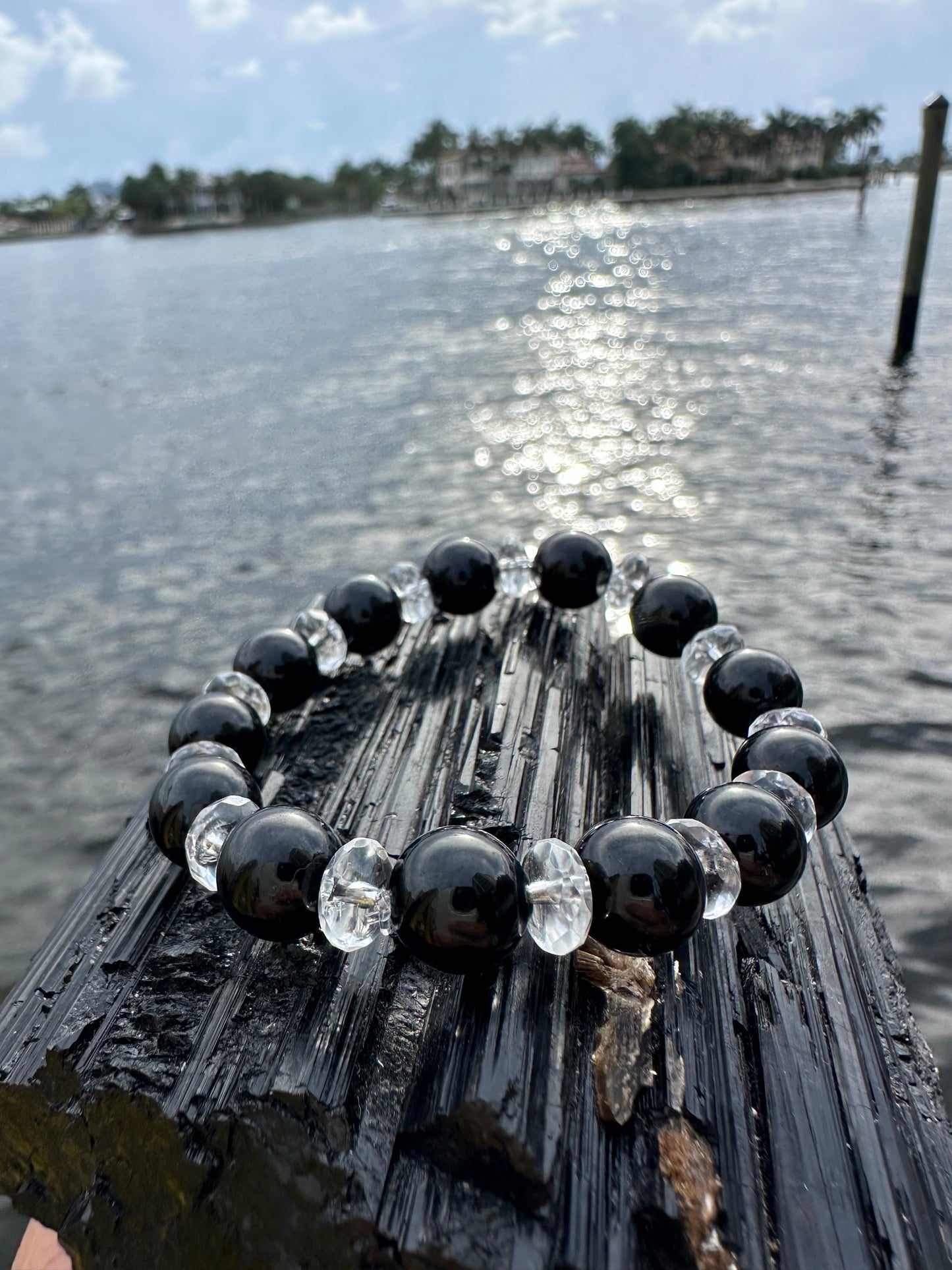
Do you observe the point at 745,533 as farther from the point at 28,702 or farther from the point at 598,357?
the point at 598,357

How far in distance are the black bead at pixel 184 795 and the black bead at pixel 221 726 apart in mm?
395

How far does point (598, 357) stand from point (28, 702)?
11.7 m

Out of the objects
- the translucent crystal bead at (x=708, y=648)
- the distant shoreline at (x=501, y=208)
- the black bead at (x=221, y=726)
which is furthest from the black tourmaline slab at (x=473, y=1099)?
the distant shoreline at (x=501, y=208)

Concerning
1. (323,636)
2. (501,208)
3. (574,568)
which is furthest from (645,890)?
(501,208)

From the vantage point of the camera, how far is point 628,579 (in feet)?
13.5

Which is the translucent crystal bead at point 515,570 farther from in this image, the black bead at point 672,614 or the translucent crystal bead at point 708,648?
the translucent crystal bead at point 708,648

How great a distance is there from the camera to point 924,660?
16.7ft

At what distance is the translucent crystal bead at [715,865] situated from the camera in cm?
225

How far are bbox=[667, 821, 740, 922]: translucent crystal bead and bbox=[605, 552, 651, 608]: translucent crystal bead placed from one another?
1.93m

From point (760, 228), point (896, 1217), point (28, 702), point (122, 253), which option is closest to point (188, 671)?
point (28, 702)

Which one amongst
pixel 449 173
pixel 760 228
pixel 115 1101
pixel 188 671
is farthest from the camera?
pixel 449 173

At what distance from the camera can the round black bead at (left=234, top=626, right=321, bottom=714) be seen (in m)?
3.43

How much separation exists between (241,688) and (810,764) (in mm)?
1993

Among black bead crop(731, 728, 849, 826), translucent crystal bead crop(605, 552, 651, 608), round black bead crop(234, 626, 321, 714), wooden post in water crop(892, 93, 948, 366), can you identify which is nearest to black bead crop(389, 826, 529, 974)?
black bead crop(731, 728, 849, 826)
